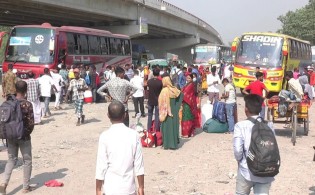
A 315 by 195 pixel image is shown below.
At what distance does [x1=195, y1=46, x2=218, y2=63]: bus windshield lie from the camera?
41.9 meters

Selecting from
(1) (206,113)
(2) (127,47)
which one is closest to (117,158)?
(1) (206,113)

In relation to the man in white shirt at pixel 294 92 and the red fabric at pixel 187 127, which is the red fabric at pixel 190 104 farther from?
the man in white shirt at pixel 294 92

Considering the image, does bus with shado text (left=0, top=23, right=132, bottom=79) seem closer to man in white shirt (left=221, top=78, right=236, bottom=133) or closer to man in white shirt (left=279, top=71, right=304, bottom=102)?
man in white shirt (left=221, top=78, right=236, bottom=133)

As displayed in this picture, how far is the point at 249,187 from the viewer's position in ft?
14.0

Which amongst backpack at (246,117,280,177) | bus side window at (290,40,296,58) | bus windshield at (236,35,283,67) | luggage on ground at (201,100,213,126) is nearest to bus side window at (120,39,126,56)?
bus windshield at (236,35,283,67)

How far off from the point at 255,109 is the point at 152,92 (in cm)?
640

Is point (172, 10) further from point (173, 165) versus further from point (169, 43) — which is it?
point (173, 165)

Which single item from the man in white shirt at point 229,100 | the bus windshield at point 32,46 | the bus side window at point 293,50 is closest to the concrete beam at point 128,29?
the bus side window at point 293,50

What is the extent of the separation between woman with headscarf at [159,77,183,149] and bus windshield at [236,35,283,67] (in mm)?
13107

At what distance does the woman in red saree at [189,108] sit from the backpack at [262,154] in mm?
6367

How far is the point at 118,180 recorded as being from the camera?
12.1 feet

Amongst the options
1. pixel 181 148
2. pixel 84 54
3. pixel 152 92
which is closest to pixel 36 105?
pixel 152 92

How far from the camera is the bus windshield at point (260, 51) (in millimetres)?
21547

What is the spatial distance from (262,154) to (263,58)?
60.3 ft
